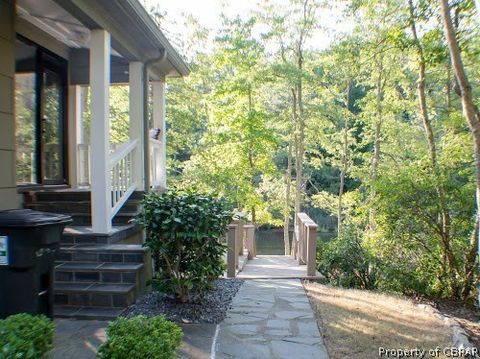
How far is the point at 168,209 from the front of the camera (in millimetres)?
3990

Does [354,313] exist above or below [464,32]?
below

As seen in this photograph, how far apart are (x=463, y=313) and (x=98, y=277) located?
13.2 feet

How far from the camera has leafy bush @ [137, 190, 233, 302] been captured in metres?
3.90

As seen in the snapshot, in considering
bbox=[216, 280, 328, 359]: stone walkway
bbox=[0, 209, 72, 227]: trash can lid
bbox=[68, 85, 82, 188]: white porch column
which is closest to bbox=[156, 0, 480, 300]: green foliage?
bbox=[216, 280, 328, 359]: stone walkway

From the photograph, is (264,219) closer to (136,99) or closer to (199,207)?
(136,99)

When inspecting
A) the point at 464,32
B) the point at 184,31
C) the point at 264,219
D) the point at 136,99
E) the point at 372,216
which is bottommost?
the point at 264,219

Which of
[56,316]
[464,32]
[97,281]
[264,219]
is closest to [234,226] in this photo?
[97,281]

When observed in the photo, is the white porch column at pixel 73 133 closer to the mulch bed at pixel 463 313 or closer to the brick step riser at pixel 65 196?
the brick step riser at pixel 65 196

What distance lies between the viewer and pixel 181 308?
4043 millimetres

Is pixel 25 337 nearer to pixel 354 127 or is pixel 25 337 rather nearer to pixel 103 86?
pixel 103 86

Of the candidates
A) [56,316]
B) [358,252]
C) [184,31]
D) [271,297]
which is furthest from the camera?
[184,31]

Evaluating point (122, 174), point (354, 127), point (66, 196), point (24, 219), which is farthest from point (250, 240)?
point (354, 127)

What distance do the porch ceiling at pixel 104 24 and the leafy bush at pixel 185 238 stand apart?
205 centimetres

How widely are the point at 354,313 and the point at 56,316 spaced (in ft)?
9.47
